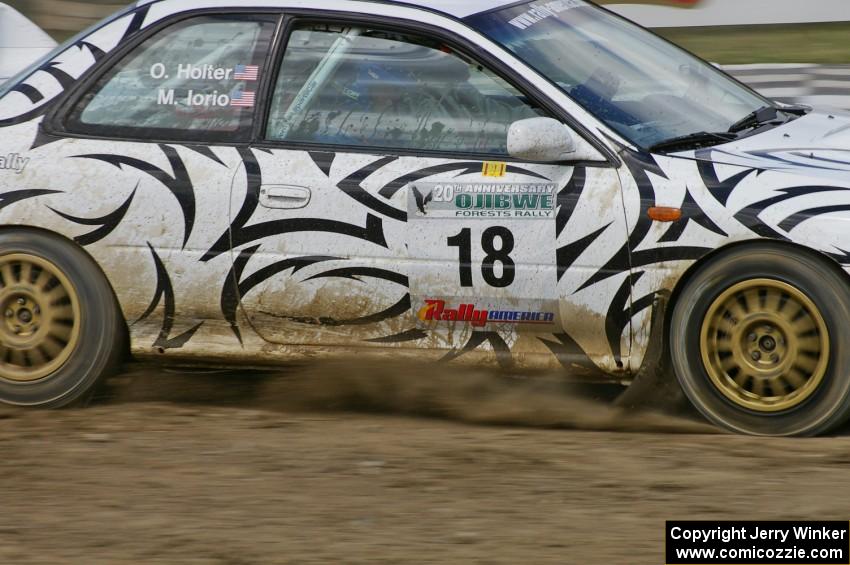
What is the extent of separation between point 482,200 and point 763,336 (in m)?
1.14

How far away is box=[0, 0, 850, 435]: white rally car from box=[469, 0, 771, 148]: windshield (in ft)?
0.05

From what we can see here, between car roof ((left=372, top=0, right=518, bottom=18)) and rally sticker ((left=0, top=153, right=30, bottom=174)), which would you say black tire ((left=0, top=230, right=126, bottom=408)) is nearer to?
rally sticker ((left=0, top=153, right=30, bottom=174))

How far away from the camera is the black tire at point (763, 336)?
181 inches

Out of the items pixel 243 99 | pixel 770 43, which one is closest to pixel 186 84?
pixel 243 99

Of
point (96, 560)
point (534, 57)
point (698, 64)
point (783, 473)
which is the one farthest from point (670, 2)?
point (96, 560)

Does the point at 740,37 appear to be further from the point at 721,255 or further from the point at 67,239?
the point at 67,239

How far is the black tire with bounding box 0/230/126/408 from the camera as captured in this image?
5316 mm

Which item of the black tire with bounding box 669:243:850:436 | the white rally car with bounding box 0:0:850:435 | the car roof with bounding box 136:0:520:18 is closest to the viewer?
the black tire with bounding box 669:243:850:436

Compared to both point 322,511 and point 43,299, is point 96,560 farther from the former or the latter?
point 43,299

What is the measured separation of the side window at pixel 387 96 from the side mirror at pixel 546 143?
0.19 meters

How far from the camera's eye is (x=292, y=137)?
5.18 metres

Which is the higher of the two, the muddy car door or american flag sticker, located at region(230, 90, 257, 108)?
american flag sticker, located at region(230, 90, 257, 108)

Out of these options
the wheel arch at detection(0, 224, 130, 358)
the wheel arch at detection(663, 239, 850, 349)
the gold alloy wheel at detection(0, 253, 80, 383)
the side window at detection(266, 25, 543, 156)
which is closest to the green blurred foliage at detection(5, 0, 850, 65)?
the side window at detection(266, 25, 543, 156)

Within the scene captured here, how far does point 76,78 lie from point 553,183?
2011 mm
